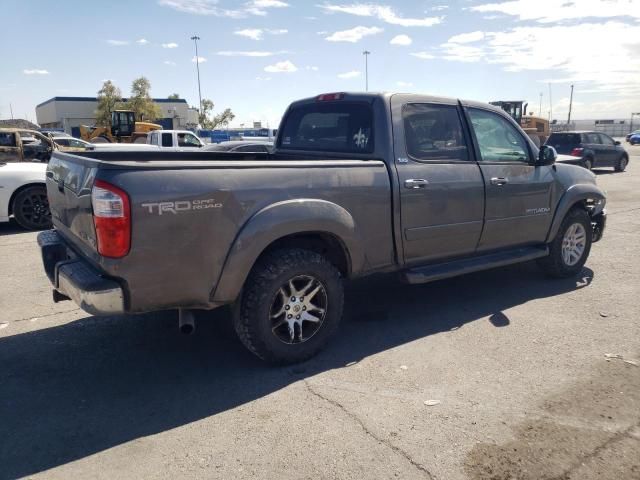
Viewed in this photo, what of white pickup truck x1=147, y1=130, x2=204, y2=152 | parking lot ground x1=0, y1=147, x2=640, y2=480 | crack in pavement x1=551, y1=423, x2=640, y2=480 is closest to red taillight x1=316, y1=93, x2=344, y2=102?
parking lot ground x1=0, y1=147, x2=640, y2=480

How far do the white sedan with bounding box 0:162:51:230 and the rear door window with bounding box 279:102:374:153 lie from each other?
499cm

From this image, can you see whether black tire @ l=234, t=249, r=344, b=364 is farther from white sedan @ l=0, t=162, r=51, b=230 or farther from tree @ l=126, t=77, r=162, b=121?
tree @ l=126, t=77, r=162, b=121

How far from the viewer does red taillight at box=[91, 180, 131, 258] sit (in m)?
2.90

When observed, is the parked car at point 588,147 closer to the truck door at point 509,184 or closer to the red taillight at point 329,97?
the truck door at point 509,184

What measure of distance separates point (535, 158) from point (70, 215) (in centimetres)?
438

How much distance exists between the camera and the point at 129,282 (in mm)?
3023

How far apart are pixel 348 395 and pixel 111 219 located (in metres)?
1.84

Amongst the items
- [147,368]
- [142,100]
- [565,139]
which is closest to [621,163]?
[565,139]

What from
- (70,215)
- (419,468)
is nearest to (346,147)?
(70,215)

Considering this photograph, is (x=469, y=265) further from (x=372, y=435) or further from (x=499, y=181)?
(x=372, y=435)

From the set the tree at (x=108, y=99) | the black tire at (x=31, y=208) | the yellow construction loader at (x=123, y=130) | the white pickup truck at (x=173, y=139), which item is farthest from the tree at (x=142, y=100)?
the black tire at (x=31, y=208)

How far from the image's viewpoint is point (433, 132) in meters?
4.56

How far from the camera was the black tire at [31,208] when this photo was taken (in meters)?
8.41

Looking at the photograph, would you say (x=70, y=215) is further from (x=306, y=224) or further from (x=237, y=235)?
(x=306, y=224)
